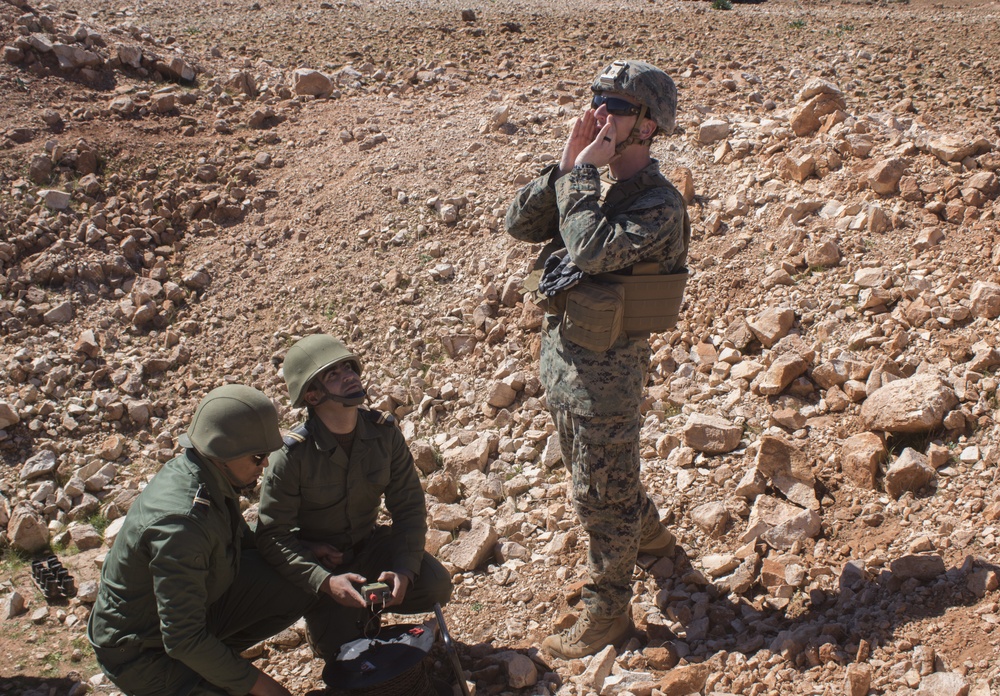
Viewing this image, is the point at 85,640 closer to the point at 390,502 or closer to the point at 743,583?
the point at 390,502

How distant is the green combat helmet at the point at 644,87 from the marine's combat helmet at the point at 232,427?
1660 millimetres

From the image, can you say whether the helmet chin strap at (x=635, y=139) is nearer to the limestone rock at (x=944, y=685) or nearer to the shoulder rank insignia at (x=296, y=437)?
the shoulder rank insignia at (x=296, y=437)

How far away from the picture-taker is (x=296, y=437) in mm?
3244

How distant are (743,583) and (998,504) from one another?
1.05 meters

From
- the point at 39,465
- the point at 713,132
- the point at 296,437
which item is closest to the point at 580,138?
the point at 296,437

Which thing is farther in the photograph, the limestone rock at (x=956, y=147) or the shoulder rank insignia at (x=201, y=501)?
the limestone rock at (x=956, y=147)

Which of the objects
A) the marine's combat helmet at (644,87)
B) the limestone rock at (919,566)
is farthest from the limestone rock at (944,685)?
the marine's combat helmet at (644,87)

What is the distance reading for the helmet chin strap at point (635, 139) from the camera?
3105mm

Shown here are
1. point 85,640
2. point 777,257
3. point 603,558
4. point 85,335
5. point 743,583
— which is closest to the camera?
point 603,558

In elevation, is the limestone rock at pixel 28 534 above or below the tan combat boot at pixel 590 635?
below

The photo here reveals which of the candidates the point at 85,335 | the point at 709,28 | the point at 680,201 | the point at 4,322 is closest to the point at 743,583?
the point at 680,201

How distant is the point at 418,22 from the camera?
9.76m

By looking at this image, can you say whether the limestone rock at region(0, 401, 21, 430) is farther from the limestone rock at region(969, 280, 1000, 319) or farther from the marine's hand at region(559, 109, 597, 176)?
the limestone rock at region(969, 280, 1000, 319)

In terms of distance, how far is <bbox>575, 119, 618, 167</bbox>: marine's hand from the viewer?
309 cm
